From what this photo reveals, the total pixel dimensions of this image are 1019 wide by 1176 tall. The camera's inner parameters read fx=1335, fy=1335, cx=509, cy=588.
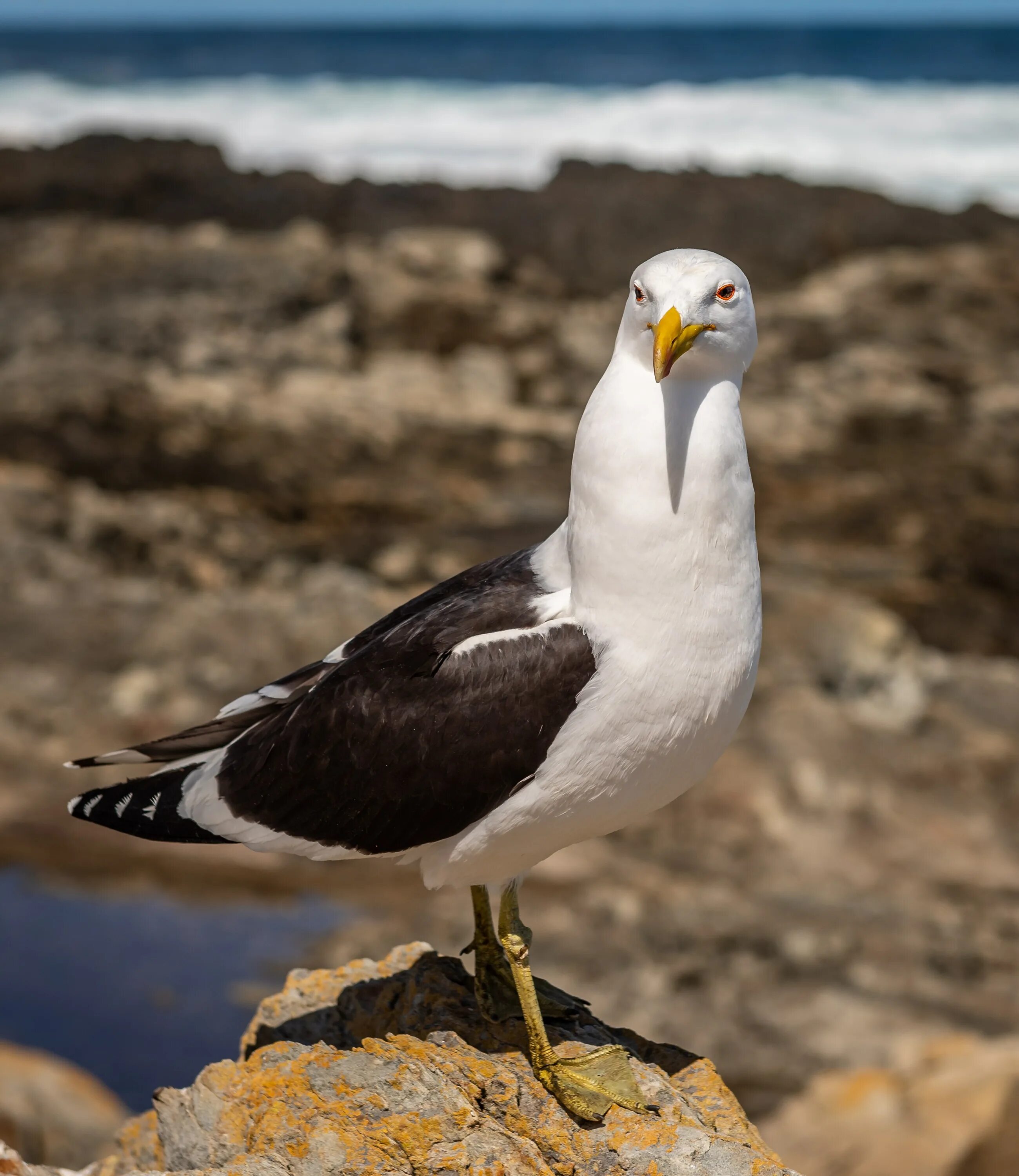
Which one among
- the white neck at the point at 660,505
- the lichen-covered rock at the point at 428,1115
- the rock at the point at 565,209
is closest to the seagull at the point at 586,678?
the white neck at the point at 660,505

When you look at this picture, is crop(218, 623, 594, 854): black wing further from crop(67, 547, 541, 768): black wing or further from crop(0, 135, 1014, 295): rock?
crop(0, 135, 1014, 295): rock

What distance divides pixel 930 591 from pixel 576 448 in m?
10.7

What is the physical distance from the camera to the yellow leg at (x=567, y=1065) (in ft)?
12.5

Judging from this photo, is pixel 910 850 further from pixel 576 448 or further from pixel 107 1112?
pixel 576 448

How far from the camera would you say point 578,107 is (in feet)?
157

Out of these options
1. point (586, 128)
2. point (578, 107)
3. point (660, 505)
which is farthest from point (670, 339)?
point (578, 107)

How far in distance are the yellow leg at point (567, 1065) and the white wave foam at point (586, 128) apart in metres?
27.2

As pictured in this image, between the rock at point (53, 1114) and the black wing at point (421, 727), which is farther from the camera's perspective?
the rock at point (53, 1114)

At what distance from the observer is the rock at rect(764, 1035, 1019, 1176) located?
532 cm

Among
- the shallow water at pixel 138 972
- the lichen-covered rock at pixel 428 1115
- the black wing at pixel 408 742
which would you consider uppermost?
the shallow water at pixel 138 972

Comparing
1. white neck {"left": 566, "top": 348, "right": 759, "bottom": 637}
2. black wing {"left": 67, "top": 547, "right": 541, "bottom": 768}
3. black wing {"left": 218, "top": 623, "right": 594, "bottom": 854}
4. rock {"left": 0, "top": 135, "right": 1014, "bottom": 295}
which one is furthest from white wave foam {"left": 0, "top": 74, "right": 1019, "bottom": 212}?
Result: black wing {"left": 218, "top": 623, "right": 594, "bottom": 854}

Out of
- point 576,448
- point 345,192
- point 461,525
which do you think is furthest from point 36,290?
point 576,448

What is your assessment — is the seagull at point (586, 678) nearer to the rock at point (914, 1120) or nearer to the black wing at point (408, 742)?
the black wing at point (408, 742)

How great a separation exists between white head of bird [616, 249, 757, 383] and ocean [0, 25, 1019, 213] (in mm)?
22037
